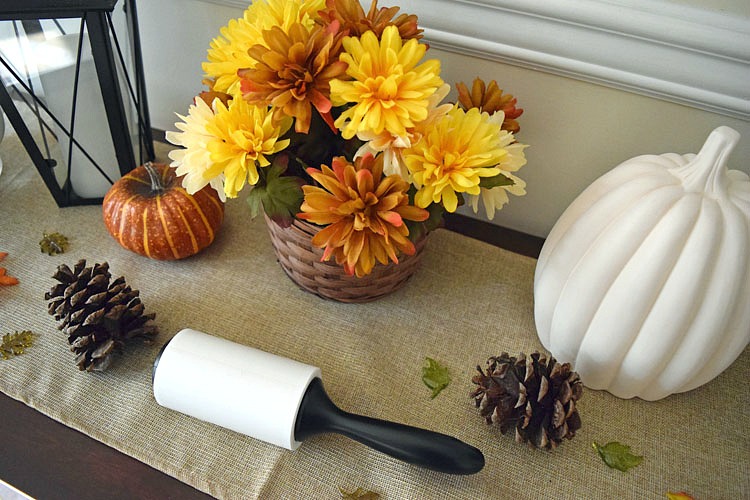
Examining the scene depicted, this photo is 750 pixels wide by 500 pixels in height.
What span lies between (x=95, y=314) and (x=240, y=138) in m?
0.23

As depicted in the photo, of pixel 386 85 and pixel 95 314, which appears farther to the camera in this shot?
pixel 95 314

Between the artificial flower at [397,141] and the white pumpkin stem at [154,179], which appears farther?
the white pumpkin stem at [154,179]

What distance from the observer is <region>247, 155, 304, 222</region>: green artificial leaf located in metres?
0.49

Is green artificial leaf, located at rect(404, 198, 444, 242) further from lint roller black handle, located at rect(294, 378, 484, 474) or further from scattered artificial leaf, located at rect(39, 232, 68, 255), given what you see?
scattered artificial leaf, located at rect(39, 232, 68, 255)

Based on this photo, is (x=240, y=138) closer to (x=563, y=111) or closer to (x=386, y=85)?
(x=386, y=85)

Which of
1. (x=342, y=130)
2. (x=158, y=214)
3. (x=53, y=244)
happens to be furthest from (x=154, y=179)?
(x=342, y=130)

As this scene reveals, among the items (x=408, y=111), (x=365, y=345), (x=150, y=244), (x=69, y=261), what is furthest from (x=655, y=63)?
(x=69, y=261)

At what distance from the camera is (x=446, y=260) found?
68cm

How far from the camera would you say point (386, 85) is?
42cm

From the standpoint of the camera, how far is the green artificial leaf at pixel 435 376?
557 mm

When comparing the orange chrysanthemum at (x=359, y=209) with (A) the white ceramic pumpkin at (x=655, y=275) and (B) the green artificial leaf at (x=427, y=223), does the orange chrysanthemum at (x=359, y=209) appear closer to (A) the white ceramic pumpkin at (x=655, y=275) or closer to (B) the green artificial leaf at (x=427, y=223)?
(B) the green artificial leaf at (x=427, y=223)

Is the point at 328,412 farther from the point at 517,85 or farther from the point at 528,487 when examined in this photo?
the point at 517,85

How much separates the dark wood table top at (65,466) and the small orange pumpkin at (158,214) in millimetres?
198

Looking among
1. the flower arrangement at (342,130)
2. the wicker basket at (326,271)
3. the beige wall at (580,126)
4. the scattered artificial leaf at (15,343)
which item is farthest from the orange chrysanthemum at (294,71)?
the scattered artificial leaf at (15,343)
